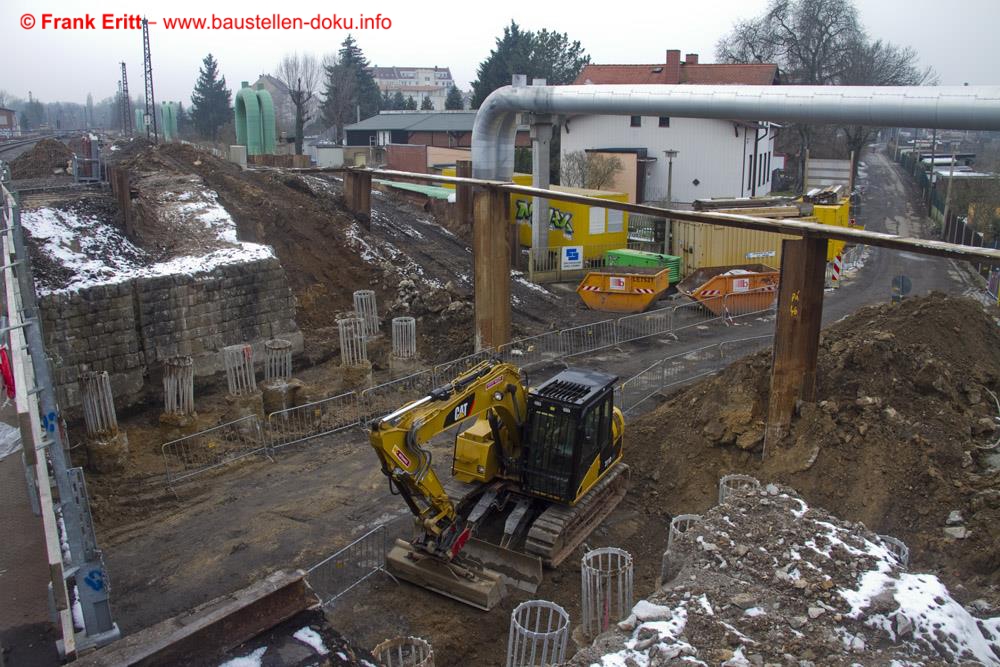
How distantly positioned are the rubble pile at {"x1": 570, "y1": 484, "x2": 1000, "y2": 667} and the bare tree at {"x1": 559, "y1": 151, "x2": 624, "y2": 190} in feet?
103

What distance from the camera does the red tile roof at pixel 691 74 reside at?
44.2m

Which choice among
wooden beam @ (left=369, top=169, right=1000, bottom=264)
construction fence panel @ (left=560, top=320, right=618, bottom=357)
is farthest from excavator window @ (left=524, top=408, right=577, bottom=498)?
construction fence panel @ (left=560, top=320, right=618, bottom=357)

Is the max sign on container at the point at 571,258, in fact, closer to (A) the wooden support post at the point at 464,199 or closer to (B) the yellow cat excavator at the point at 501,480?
(A) the wooden support post at the point at 464,199

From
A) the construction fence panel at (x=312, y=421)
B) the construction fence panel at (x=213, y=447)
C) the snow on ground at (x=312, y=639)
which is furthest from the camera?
the construction fence panel at (x=312, y=421)

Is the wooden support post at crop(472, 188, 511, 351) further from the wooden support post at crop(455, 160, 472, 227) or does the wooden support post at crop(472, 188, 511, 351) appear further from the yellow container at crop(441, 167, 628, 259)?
the yellow container at crop(441, 167, 628, 259)

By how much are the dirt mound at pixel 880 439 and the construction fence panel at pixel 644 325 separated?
676 centimetres

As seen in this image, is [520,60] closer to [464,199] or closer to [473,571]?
[464,199]

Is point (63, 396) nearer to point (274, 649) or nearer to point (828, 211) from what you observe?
point (274, 649)

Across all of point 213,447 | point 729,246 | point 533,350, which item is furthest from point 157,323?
point 729,246

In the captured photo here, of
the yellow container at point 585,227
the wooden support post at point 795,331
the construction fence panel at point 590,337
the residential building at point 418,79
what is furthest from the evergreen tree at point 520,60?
the residential building at point 418,79

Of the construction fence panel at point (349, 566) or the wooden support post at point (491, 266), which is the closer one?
the construction fence panel at point (349, 566)

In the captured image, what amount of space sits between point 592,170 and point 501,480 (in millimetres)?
28687

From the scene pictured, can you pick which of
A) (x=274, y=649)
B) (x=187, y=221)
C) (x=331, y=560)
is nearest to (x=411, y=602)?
(x=331, y=560)

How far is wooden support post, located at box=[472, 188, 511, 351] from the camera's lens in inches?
741
